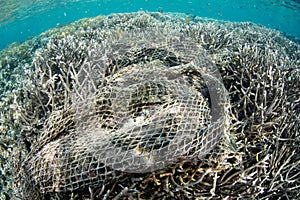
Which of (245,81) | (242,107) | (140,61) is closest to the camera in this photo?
(242,107)

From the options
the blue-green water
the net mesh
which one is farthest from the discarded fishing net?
the blue-green water

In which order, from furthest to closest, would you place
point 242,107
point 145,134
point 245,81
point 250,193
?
point 245,81 → point 242,107 → point 250,193 → point 145,134

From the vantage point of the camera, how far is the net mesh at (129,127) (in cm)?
175

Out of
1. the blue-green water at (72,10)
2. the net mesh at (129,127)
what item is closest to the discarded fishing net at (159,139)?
the net mesh at (129,127)

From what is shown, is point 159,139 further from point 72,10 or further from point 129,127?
point 72,10

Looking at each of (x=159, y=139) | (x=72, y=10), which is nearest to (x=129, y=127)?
(x=159, y=139)

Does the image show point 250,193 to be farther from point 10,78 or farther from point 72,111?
point 10,78

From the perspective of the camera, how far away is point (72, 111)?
224cm

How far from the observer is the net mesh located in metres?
1.75

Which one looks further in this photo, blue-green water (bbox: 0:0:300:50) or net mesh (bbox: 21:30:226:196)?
blue-green water (bbox: 0:0:300:50)

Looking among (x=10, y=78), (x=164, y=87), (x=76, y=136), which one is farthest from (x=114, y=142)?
(x=10, y=78)

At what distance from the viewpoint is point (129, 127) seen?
205 cm

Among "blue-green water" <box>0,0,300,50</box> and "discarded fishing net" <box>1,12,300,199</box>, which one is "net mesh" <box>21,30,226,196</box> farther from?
"blue-green water" <box>0,0,300,50</box>

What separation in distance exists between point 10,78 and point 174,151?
7.32 meters
